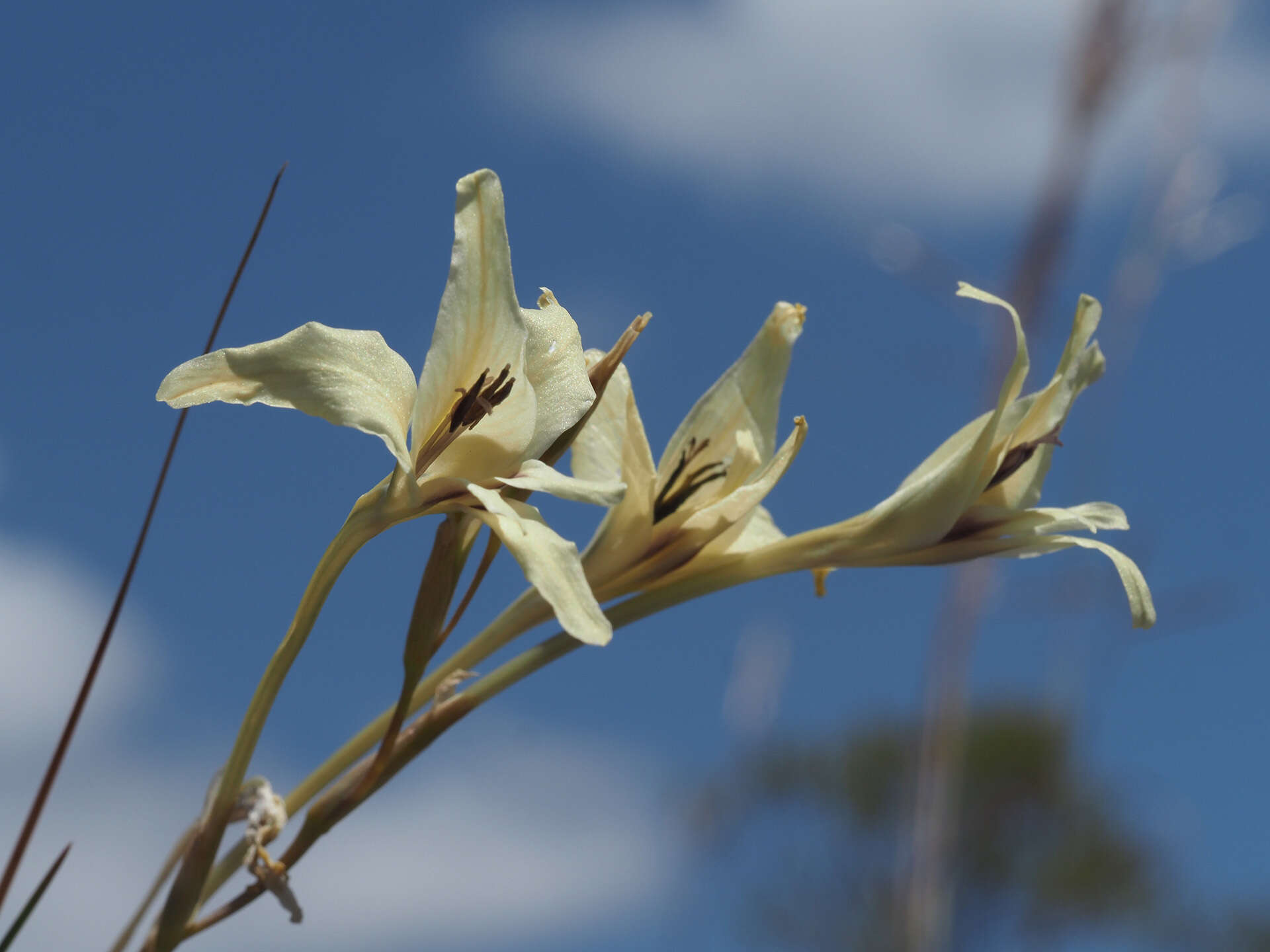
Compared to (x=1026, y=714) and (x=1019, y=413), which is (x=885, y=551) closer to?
(x=1019, y=413)

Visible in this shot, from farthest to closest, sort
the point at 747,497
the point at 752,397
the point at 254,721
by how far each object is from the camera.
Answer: the point at 752,397 → the point at 747,497 → the point at 254,721

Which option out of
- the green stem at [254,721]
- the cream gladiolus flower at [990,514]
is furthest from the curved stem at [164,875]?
the cream gladiolus flower at [990,514]

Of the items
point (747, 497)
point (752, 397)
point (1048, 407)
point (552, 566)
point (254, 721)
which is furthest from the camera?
point (752, 397)

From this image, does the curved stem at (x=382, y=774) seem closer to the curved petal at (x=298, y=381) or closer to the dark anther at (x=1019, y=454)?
the curved petal at (x=298, y=381)

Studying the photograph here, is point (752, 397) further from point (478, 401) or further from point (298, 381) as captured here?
point (298, 381)

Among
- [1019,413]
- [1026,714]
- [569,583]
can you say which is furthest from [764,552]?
[1026,714]

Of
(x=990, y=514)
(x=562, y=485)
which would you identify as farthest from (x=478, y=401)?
(x=990, y=514)

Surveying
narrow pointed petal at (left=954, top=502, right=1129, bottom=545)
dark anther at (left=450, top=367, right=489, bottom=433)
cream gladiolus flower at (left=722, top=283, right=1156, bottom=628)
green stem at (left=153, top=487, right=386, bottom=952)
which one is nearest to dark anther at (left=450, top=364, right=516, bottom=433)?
dark anther at (left=450, top=367, right=489, bottom=433)
